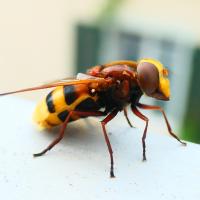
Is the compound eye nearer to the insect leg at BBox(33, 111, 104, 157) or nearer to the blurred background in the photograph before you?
the insect leg at BBox(33, 111, 104, 157)

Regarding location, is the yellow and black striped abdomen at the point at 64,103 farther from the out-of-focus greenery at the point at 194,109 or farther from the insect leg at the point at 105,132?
the out-of-focus greenery at the point at 194,109

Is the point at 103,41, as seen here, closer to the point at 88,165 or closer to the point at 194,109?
the point at 194,109

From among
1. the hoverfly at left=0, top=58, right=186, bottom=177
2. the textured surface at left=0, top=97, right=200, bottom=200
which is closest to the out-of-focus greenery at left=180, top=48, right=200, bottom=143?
the hoverfly at left=0, top=58, right=186, bottom=177

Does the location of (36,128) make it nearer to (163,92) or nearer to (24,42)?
(163,92)

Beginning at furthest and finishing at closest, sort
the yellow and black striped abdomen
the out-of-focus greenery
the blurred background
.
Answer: the blurred background → the out-of-focus greenery → the yellow and black striped abdomen

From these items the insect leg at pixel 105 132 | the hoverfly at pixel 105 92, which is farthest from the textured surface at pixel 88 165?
the hoverfly at pixel 105 92

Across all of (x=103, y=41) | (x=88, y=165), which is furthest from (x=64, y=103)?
(x=103, y=41)

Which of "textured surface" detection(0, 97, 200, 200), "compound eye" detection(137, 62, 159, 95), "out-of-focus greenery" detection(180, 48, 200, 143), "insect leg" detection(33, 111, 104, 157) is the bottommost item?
"out-of-focus greenery" detection(180, 48, 200, 143)
